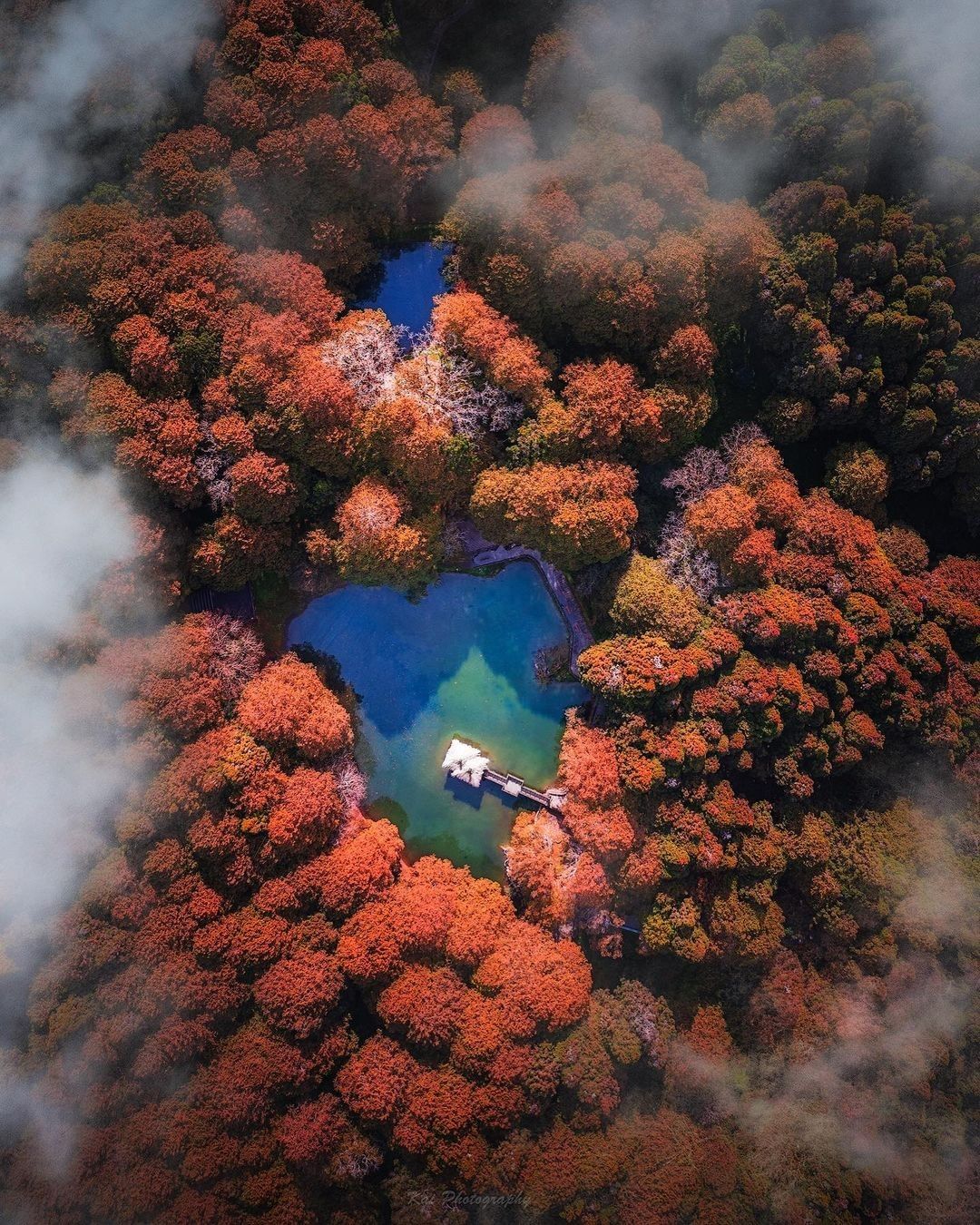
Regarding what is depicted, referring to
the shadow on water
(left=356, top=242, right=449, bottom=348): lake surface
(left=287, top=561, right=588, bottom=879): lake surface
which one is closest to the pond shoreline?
(left=287, top=561, right=588, bottom=879): lake surface

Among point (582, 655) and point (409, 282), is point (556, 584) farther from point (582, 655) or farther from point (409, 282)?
point (409, 282)

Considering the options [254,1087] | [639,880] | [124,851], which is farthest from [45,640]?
[639,880]

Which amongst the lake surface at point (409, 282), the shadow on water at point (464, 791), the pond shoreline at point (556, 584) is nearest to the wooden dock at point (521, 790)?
the shadow on water at point (464, 791)

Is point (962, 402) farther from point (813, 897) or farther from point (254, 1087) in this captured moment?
point (254, 1087)

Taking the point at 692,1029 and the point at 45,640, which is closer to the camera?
the point at 45,640

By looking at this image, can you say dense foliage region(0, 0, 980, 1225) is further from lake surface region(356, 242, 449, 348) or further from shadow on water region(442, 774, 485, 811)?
shadow on water region(442, 774, 485, 811)
